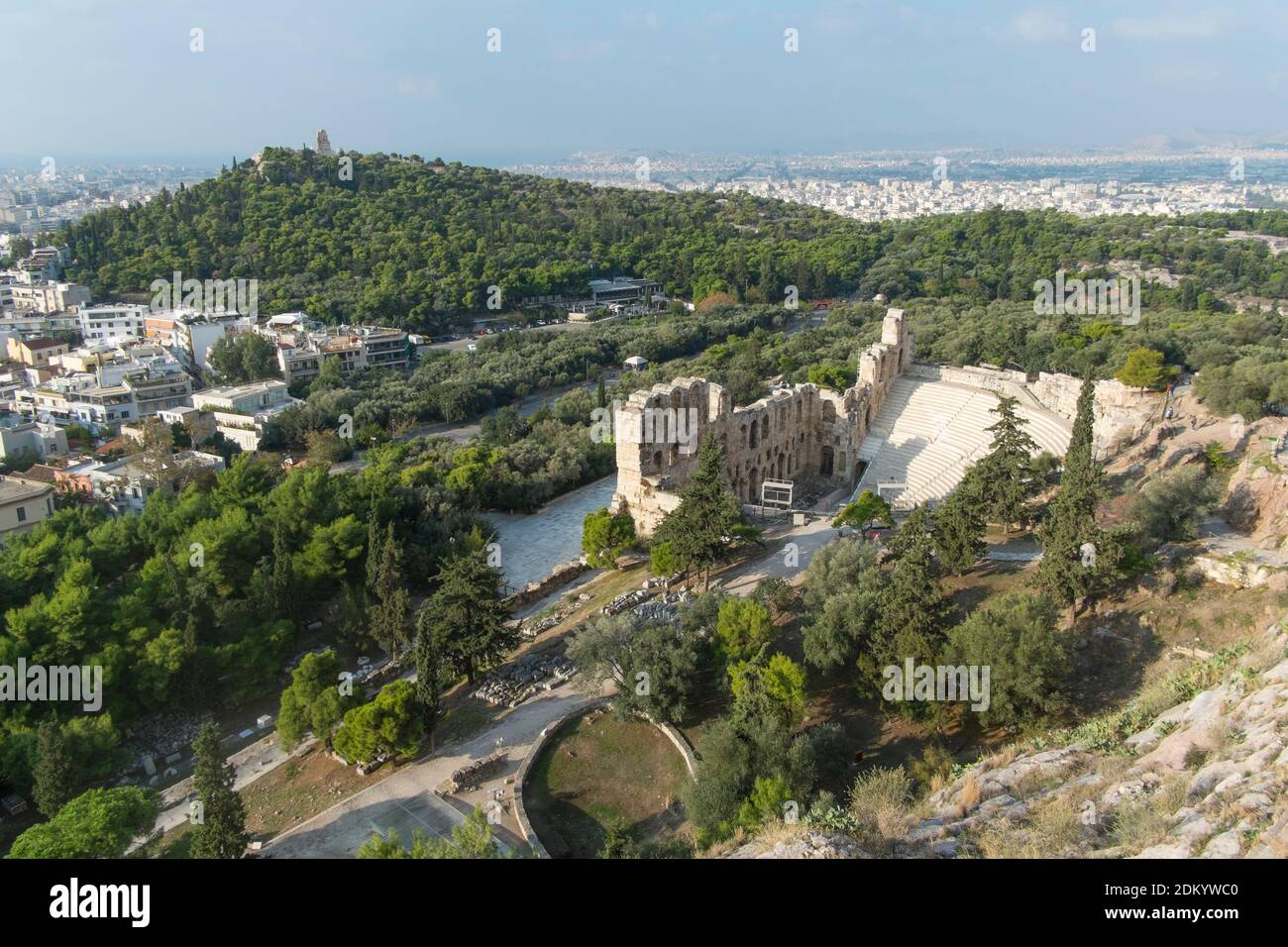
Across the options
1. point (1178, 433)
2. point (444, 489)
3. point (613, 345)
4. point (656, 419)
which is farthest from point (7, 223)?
point (1178, 433)

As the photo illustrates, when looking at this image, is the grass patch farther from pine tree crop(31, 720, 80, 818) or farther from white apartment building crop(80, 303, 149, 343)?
white apartment building crop(80, 303, 149, 343)

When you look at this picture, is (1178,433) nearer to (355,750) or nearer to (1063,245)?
(355,750)

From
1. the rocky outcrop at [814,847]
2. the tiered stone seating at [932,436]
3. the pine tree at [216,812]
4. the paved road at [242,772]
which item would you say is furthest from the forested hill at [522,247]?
the rocky outcrop at [814,847]

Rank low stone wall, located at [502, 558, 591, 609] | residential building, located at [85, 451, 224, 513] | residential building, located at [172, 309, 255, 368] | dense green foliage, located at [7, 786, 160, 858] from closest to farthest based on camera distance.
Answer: dense green foliage, located at [7, 786, 160, 858]
low stone wall, located at [502, 558, 591, 609]
residential building, located at [85, 451, 224, 513]
residential building, located at [172, 309, 255, 368]

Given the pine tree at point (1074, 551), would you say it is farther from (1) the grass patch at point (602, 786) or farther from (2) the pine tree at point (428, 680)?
(2) the pine tree at point (428, 680)

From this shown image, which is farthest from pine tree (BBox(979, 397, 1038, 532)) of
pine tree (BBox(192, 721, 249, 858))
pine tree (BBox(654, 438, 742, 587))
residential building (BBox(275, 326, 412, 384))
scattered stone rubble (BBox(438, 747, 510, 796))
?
residential building (BBox(275, 326, 412, 384))

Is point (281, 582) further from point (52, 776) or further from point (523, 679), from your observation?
point (523, 679)
